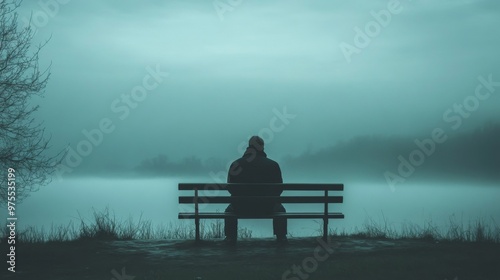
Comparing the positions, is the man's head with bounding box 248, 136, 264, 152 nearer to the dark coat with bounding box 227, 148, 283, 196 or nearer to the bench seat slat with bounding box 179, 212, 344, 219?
the dark coat with bounding box 227, 148, 283, 196

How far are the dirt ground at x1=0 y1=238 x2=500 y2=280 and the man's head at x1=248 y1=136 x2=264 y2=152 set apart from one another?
1784 millimetres

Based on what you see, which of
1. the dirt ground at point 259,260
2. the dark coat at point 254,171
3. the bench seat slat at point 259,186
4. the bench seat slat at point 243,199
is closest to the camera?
the dirt ground at point 259,260

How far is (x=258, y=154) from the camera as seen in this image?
11.8 meters

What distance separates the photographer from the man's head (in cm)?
1173

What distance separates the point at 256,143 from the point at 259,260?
296 centimetres

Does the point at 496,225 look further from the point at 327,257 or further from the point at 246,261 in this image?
the point at 246,261

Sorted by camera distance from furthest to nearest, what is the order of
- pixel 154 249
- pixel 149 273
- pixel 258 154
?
1. pixel 258 154
2. pixel 154 249
3. pixel 149 273

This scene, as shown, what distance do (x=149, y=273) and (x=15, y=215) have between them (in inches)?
162

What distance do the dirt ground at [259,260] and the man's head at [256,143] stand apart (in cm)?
178

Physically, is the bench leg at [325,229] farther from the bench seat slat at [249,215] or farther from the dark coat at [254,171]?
the dark coat at [254,171]

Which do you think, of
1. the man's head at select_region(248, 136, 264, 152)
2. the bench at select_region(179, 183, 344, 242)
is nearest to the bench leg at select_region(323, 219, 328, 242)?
the bench at select_region(179, 183, 344, 242)

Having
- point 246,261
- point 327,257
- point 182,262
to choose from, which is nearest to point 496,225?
point 327,257

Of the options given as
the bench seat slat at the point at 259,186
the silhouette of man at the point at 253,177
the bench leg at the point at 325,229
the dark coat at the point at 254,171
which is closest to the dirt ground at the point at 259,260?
the bench leg at the point at 325,229

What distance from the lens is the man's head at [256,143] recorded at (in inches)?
462
